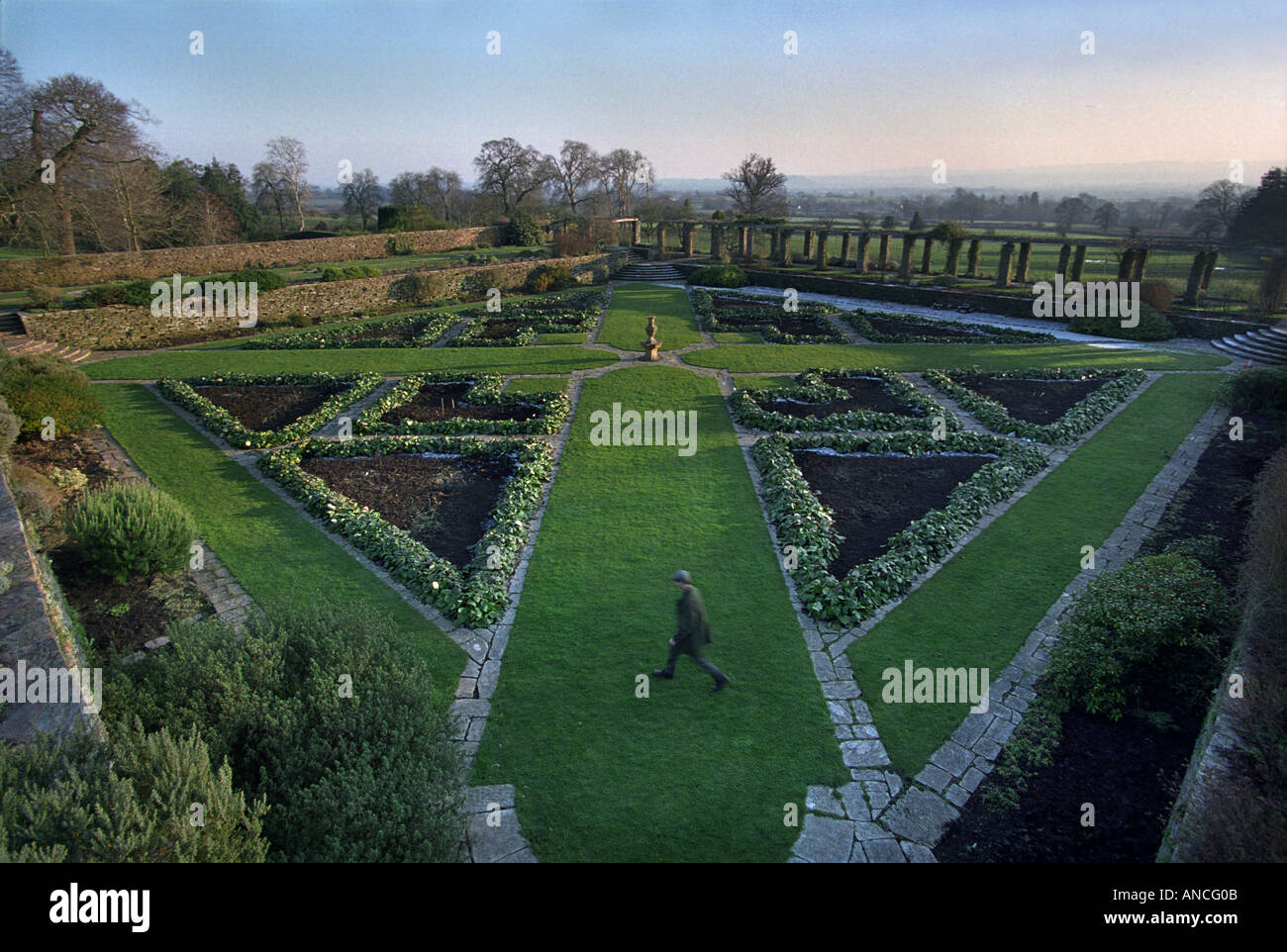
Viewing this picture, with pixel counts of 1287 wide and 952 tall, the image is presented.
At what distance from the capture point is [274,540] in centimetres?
1005

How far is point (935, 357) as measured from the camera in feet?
67.3

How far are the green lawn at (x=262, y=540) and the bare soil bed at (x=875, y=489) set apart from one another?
563 centimetres

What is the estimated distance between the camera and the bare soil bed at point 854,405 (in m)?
15.6

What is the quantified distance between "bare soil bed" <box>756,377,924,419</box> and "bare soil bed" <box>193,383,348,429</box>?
444 inches

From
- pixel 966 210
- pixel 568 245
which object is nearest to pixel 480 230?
pixel 568 245

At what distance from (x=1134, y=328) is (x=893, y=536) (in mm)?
19874

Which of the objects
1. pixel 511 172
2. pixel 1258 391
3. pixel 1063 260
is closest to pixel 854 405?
pixel 1258 391

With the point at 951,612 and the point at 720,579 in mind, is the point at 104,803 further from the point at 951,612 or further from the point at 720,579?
the point at 951,612

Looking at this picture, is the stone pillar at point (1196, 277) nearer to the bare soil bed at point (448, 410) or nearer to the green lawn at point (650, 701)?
the green lawn at point (650, 701)

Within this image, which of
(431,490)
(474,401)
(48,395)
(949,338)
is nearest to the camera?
(431,490)

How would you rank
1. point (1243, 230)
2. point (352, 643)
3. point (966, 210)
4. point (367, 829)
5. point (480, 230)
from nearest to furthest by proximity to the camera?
point (367, 829)
point (352, 643)
point (1243, 230)
point (480, 230)
point (966, 210)

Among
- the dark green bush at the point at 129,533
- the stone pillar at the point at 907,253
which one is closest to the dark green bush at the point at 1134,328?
the stone pillar at the point at 907,253

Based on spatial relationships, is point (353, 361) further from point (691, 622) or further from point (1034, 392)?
point (1034, 392)

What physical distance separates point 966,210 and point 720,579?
290 feet
